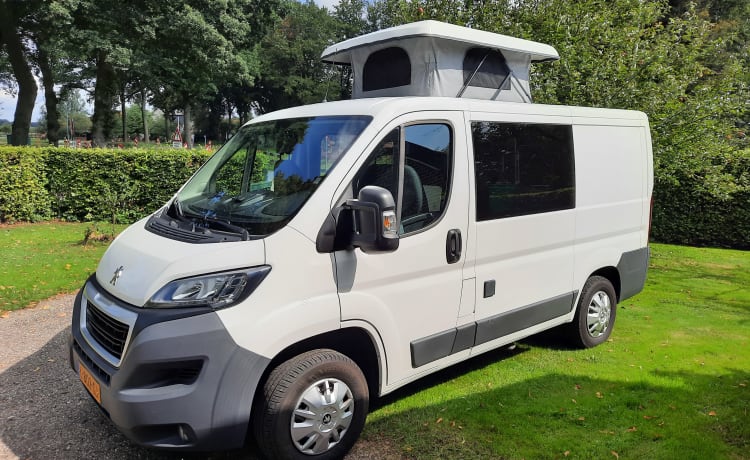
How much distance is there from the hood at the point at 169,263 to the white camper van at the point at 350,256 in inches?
0.5

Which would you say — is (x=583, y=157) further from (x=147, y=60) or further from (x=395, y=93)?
(x=147, y=60)

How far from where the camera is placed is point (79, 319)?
3570mm

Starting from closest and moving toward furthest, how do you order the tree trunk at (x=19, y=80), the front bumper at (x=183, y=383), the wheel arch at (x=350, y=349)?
the front bumper at (x=183, y=383), the wheel arch at (x=350, y=349), the tree trunk at (x=19, y=80)

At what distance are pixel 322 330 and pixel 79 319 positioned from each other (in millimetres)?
1772

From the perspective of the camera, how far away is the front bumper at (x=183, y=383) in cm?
277

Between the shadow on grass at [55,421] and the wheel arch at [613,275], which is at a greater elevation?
the wheel arch at [613,275]

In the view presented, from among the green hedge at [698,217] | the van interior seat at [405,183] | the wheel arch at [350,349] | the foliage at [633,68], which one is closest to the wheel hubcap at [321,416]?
the wheel arch at [350,349]

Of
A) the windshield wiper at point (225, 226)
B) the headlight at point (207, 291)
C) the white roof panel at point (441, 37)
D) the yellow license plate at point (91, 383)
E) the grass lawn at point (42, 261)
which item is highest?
the white roof panel at point (441, 37)

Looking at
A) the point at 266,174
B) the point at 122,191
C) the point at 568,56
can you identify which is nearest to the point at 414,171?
the point at 266,174

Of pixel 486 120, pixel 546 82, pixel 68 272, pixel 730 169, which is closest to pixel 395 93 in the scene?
pixel 486 120

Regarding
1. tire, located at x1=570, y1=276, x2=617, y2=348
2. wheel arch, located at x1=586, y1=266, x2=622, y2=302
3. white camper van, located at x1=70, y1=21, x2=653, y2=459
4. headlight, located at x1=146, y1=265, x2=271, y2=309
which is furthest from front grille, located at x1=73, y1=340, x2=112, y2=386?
wheel arch, located at x1=586, y1=266, x2=622, y2=302

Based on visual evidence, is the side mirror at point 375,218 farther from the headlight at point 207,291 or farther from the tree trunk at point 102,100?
the tree trunk at point 102,100

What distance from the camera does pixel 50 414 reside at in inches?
158

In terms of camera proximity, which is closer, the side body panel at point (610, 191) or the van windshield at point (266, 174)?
the van windshield at point (266, 174)
